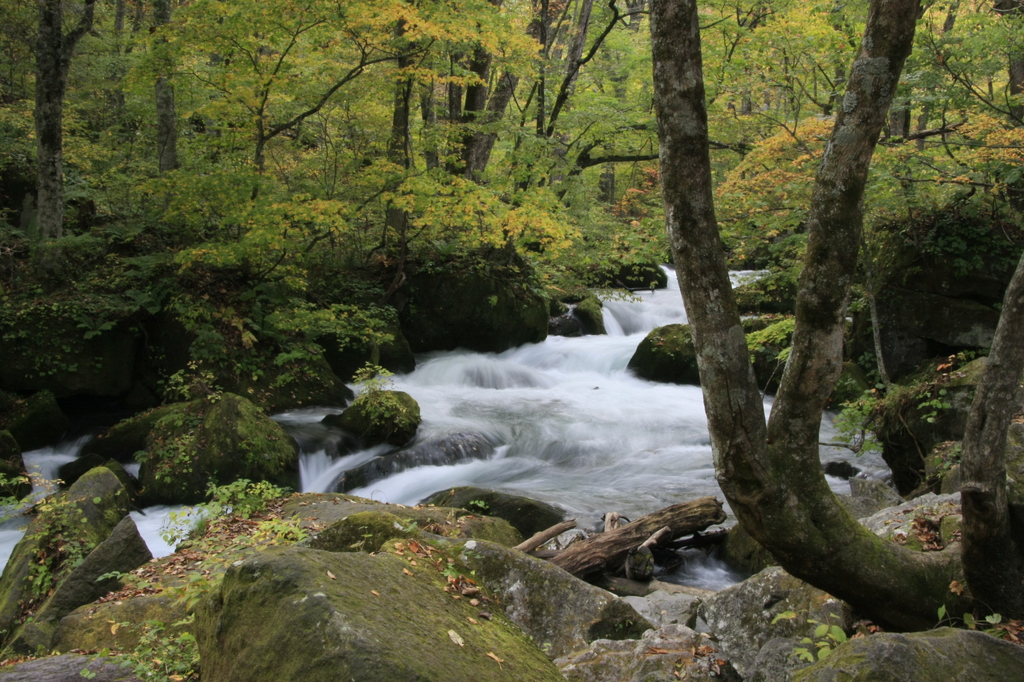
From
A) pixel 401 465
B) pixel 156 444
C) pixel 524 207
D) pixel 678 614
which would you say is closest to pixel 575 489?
pixel 401 465

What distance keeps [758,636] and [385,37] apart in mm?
10117

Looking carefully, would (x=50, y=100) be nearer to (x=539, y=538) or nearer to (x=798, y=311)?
(x=539, y=538)

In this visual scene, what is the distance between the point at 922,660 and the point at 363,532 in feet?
11.0

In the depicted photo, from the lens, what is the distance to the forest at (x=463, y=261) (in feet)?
10.2

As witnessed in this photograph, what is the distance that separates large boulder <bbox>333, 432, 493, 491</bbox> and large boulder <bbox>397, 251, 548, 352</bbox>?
4456 millimetres

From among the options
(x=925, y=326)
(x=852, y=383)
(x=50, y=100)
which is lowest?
(x=852, y=383)

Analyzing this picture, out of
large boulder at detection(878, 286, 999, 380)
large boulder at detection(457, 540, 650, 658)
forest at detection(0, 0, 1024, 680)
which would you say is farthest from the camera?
large boulder at detection(878, 286, 999, 380)

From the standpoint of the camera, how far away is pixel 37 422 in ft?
30.1

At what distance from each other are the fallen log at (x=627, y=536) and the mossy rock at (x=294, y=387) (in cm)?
628

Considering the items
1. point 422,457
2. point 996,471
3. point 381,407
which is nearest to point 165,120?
point 381,407

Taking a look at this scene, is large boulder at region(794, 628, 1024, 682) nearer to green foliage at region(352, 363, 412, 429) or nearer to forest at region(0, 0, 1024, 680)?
forest at region(0, 0, 1024, 680)

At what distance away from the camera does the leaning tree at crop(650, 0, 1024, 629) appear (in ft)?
9.25

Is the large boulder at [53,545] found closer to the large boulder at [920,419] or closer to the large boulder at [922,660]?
the large boulder at [922,660]

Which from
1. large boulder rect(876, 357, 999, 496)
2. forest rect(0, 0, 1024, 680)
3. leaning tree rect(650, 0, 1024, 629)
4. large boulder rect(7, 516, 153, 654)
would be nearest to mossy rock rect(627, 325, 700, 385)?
forest rect(0, 0, 1024, 680)
